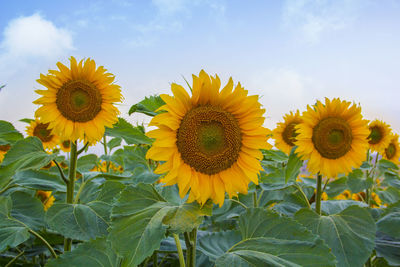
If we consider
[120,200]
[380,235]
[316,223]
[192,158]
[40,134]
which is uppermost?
[40,134]

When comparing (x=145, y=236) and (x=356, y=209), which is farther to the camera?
(x=356, y=209)

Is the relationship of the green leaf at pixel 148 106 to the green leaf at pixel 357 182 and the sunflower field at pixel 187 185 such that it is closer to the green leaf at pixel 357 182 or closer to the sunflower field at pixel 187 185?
the sunflower field at pixel 187 185

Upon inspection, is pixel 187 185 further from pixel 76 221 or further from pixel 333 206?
pixel 333 206

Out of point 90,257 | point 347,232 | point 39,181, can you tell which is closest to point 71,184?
point 39,181

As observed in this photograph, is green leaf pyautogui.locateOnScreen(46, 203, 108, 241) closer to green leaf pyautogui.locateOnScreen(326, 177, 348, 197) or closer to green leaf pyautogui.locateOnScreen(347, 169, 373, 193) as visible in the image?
green leaf pyautogui.locateOnScreen(326, 177, 348, 197)

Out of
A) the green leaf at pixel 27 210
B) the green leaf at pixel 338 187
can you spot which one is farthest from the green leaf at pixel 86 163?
the green leaf at pixel 338 187

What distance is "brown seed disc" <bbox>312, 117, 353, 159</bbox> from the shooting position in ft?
8.14

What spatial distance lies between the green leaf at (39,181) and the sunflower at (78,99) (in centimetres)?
29

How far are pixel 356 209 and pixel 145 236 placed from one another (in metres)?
1.38

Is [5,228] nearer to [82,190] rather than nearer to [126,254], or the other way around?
[82,190]

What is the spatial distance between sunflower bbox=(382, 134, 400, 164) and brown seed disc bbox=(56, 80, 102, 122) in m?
3.91

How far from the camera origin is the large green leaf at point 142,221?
113cm

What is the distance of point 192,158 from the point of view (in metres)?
1.46

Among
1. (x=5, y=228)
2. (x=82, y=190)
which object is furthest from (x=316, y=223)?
(x=5, y=228)
